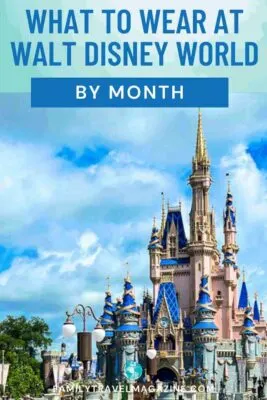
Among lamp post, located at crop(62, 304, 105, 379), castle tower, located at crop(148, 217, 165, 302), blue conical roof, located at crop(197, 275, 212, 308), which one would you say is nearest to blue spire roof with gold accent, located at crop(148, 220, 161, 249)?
castle tower, located at crop(148, 217, 165, 302)

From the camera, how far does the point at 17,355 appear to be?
299 feet

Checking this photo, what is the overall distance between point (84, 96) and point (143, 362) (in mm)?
63718

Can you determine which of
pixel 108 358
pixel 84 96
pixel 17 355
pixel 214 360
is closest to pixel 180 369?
pixel 214 360

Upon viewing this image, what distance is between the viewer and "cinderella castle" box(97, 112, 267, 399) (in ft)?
296

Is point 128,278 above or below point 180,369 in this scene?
above

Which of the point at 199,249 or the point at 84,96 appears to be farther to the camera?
the point at 199,249

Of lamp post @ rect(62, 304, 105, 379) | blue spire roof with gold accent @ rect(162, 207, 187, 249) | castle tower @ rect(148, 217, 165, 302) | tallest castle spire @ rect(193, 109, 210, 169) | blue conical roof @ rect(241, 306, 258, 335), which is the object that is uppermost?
tallest castle spire @ rect(193, 109, 210, 169)

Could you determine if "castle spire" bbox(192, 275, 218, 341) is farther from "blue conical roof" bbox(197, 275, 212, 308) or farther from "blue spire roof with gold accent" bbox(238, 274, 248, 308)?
"blue spire roof with gold accent" bbox(238, 274, 248, 308)

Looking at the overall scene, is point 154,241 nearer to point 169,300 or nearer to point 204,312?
point 169,300

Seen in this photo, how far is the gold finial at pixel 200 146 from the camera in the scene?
102262 millimetres

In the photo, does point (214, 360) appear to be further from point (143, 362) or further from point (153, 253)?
point (153, 253)

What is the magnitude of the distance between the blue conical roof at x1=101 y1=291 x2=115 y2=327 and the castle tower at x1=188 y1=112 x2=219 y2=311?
1042cm

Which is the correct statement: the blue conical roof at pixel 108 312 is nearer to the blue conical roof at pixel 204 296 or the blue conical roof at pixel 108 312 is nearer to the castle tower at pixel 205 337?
the castle tower at pixel 205 337

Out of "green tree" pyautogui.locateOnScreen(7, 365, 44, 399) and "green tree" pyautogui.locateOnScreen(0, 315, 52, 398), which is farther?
"green tree" pyautogui.locateOnScreen(0, 315, 52, 398)
